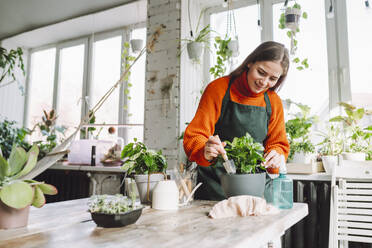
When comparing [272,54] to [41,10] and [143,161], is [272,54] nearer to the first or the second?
[143,161]

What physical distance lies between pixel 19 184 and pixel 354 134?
235cm

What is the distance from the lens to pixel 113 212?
896mm

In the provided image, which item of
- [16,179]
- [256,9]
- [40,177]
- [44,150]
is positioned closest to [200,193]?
[16,179]

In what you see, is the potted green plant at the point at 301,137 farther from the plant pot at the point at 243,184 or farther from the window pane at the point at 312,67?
the plant pot at the point at 243,184

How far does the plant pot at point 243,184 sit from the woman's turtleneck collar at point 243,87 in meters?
0.67

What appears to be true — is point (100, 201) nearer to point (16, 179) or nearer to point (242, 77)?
point (16, 179)

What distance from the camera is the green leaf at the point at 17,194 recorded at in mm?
851

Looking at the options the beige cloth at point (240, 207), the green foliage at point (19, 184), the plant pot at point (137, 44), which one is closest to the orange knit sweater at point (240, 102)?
the beige cloth at point (240, 207)

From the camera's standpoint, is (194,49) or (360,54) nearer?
(360,54)

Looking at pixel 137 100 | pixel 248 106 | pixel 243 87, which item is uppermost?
pixel 137 100

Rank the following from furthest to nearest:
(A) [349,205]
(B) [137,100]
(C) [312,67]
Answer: (B) [137,100] → (C) [312,67] → (A) [349,205]

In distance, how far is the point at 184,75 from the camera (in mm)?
3137

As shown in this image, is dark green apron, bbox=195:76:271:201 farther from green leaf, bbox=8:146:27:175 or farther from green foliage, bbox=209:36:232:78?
green foliage, bbox=209:36:232:78

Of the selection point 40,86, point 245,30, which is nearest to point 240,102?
point 245,30
